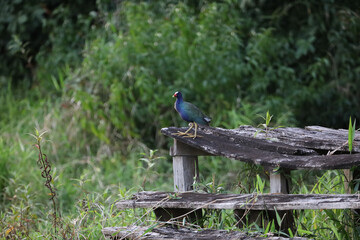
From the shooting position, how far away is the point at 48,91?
32.5 ft

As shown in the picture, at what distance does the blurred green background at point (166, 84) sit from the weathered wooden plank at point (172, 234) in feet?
10.4

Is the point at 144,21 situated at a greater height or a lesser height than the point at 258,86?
greater

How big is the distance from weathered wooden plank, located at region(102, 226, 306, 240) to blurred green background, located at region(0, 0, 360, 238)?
125 inches

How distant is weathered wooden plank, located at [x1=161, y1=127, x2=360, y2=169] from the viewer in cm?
315

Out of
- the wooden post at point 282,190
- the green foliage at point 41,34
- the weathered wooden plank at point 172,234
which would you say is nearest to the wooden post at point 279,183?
the wooden post at point 282,190

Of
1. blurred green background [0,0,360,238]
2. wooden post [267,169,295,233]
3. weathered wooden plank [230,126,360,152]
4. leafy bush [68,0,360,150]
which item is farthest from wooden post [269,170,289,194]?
leafy bush [68,0,360,150]

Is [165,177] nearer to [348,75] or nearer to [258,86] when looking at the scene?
[258,86]

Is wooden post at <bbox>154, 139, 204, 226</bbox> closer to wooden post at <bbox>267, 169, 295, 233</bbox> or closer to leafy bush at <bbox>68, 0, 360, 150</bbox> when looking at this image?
wooden post at <bbox>267, 169, 295, 233</bbox>

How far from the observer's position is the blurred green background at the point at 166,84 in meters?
7.66

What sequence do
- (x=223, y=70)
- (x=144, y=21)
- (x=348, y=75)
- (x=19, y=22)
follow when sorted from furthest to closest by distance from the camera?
(x=19, y=22) < (x=348, y=75) < (x=144, y=21) < (x=223, y=70)

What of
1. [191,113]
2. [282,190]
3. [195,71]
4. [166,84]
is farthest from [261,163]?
[166,84]

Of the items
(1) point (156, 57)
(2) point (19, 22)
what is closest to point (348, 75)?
(1) point (156, 57)

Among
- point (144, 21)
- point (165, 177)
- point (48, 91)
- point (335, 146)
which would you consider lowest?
point (165, 177)

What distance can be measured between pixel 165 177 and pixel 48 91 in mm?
3142
